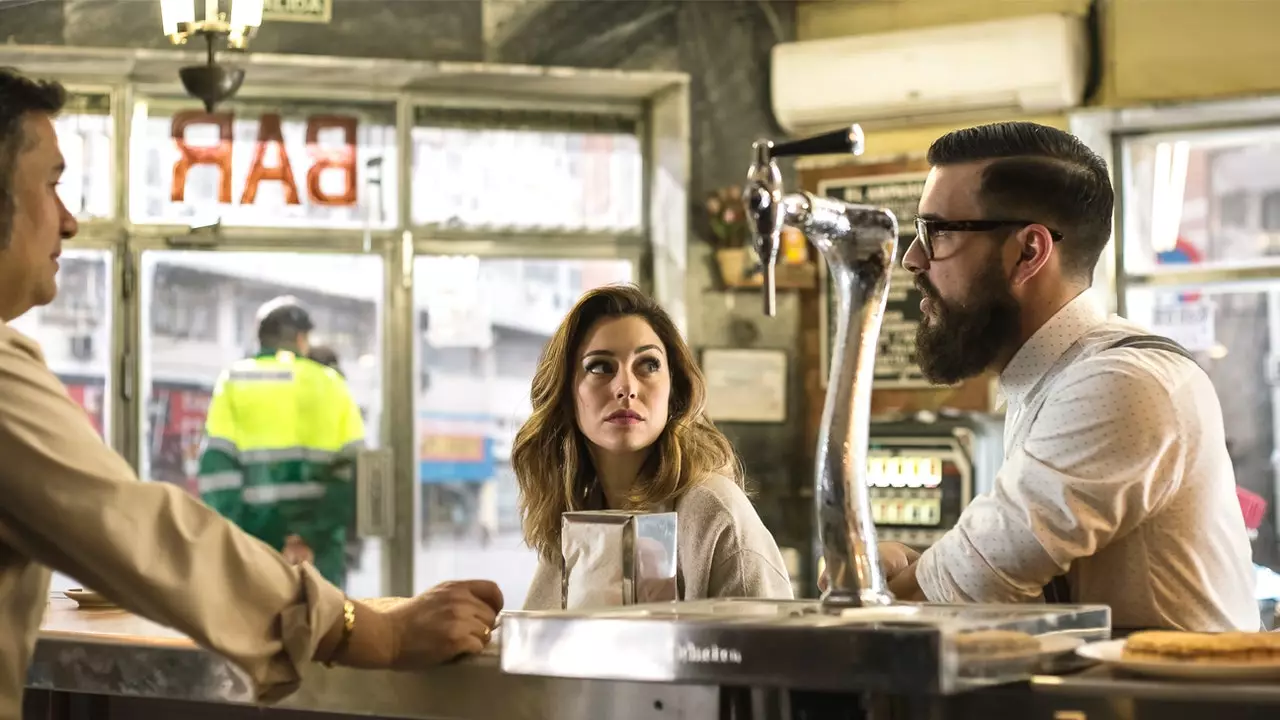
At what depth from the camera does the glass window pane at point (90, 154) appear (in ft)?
19.4

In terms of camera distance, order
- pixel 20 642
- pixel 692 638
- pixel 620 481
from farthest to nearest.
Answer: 1. pixel 620 481
2. pixel 20 642
3. pixel 692 638

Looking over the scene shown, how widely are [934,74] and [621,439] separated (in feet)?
10.2

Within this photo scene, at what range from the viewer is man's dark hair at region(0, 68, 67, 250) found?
1.80 m

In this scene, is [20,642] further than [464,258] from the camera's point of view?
No

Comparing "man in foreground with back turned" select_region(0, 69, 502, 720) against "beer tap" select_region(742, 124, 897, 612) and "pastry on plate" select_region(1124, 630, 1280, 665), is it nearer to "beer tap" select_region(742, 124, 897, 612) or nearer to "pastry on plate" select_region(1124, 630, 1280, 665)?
"beer tap" select_region(742, 124, 897, 612)

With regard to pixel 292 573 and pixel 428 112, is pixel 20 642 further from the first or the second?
pixel 428 112

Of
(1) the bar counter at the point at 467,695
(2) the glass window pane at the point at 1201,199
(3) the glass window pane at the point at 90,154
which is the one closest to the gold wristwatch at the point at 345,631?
(1) the bar counter at the point at 467,695

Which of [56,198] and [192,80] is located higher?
[192,80]

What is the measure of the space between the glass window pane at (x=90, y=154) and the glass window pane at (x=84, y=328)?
0.57ft

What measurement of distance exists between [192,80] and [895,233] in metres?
3.60

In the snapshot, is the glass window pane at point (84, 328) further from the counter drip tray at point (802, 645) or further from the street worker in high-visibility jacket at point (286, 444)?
the counter drip tray at point (802, 645)

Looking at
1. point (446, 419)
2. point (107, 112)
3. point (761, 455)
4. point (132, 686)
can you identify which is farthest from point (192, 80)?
point (132, 686)

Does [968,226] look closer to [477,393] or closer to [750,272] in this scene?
[750,272]

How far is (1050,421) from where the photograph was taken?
2176 mm
